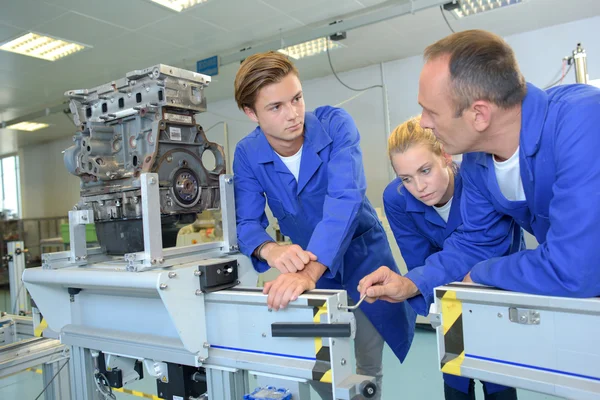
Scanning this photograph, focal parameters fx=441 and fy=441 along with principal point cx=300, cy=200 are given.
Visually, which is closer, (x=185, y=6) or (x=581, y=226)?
(x=581, y=226)

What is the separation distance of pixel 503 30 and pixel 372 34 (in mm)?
1371

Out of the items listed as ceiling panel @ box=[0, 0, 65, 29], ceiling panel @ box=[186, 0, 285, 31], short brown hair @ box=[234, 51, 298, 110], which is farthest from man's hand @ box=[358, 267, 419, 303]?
ceiling panel @ box=[0, 0, 65, 29]

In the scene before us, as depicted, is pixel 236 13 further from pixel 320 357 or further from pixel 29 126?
pixel 29 126

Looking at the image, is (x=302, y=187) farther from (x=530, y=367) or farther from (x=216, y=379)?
(x=530, y=367)

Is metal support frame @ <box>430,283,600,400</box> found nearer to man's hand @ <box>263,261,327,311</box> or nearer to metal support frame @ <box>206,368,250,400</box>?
man's hand @ <box>263,261,327,311</box>

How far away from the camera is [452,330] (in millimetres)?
918

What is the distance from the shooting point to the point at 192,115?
131 cm

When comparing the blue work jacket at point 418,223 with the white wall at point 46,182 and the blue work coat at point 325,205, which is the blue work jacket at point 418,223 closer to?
the blue work coat at point 325,205

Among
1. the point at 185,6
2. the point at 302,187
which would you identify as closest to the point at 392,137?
the point at 302,187

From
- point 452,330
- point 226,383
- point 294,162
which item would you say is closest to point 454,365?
point 452,330

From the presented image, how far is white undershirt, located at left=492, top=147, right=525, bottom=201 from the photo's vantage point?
1.05 m

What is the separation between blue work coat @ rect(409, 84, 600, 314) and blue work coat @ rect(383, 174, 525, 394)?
320 millimetres

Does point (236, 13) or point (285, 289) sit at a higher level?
point (236, 13)

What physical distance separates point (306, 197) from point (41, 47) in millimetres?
4285
